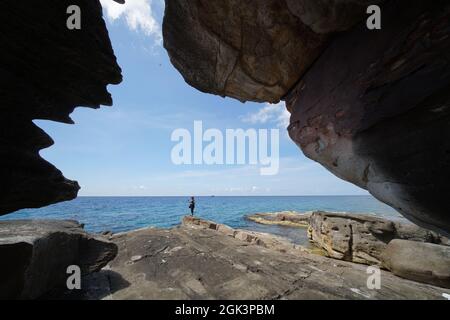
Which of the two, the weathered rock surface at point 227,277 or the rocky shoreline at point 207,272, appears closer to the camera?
the rocky shoreline at point 207,272

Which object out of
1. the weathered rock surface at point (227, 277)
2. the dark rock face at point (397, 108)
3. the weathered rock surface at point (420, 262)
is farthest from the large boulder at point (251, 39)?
the weathered rock surface at point (420, 262)

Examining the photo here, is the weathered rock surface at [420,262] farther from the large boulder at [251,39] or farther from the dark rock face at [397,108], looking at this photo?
the large boulder at [251,39]

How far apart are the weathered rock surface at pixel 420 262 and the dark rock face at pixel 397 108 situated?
2.92 meters

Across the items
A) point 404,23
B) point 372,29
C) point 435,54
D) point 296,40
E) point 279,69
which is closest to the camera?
point 435,54

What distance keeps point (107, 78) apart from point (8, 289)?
10.8 ft

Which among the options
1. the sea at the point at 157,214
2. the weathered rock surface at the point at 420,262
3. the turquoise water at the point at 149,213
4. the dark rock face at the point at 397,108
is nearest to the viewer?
the dark rock face at the point at 397,108

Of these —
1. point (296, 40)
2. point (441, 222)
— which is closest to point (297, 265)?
point (441, 222)

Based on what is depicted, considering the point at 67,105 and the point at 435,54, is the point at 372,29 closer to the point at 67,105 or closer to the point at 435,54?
the point at 435,54

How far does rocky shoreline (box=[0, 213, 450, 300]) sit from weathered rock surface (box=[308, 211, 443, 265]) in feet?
5.79

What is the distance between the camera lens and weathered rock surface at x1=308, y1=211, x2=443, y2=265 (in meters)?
7.48

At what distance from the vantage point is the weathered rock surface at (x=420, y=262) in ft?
15.0

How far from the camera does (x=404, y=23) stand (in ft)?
8.14

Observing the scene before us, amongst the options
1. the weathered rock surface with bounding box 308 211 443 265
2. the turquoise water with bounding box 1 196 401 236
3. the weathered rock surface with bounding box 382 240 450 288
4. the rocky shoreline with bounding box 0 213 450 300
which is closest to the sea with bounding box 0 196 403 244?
the turquoise water with bounding box 1 196 401 236

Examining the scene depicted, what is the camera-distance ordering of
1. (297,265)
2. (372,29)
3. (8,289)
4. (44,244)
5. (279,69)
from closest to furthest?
(8,289), (372,29), (44,244), (279,69), (297,265)
